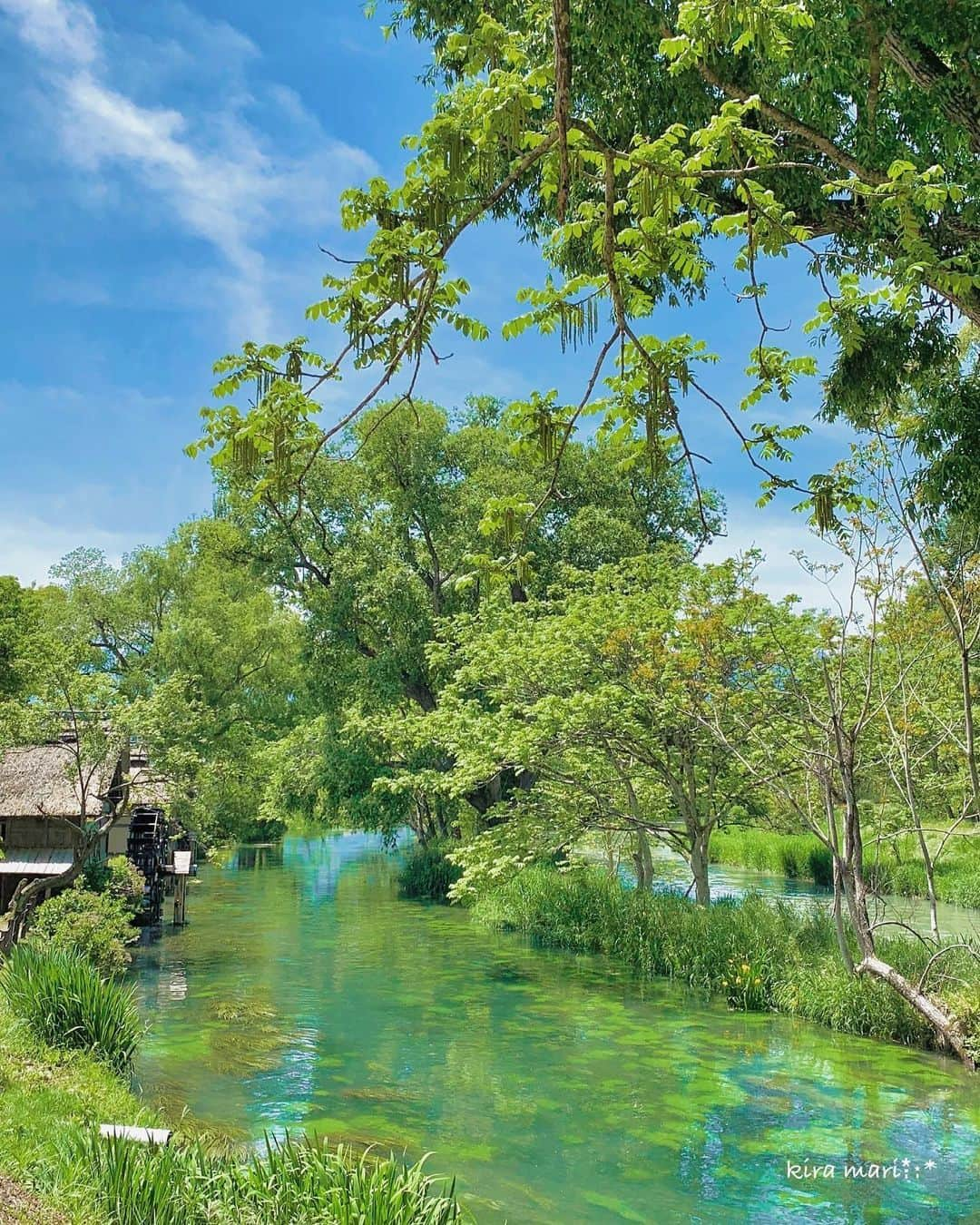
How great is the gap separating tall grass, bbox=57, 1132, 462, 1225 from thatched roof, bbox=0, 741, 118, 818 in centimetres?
1415

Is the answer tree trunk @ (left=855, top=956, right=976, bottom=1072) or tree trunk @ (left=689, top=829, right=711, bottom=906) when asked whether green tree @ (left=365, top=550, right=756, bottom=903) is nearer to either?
tree trunk @ (left=689, top=829, right=711, bottom=906)

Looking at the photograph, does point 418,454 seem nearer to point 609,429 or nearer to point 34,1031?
point 34,1031

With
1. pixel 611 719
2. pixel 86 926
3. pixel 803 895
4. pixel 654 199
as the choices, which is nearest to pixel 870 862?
pixel 803 895

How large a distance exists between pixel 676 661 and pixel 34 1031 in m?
10.3

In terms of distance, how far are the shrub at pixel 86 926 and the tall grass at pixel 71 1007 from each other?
12.0 ft

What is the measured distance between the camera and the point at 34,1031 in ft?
32.1

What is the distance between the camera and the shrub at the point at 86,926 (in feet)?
48.3

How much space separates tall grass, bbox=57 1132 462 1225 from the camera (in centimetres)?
559

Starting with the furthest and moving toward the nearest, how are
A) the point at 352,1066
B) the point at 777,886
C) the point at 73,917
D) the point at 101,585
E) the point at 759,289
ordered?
the point at 101,585 < the point at 777,886 < the point at 73,917 < the point at 352,1066 < the point at 759,289

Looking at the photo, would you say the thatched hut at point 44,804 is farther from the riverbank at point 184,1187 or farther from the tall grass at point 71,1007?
the riverbank at point 184,1187

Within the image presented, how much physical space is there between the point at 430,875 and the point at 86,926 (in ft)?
48.9

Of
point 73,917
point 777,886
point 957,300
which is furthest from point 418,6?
point 777,886

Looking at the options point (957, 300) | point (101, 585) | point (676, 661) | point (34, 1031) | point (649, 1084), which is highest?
point (101, 585)

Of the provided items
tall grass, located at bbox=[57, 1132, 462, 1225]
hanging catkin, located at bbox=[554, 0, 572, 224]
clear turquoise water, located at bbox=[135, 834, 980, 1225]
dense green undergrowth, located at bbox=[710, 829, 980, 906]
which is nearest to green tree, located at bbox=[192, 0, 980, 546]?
hanging catkin, located at bbox=[554, 0, 572, 224]
